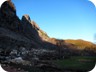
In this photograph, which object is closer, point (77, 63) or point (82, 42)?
point (77, 63)

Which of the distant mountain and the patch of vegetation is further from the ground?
the distant mountain

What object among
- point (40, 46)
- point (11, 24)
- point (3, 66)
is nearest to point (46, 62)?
point (3, 66)

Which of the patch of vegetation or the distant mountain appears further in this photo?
the distant mountain

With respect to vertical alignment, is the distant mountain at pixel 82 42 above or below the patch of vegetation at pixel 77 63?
above

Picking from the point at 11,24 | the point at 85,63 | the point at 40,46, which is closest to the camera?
the point at 85,63

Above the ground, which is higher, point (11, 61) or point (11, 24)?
point (11, 24)

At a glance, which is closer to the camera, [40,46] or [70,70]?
[70,70]

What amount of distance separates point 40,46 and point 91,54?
18.4 ft

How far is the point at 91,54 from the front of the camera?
49.3ft

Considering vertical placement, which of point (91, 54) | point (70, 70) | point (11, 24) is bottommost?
point (70, 70)

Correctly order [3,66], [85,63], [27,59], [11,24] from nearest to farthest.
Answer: [3,66]
[85,63]
[27,59]
[11,24]

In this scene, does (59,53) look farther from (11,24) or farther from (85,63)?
(11,24)

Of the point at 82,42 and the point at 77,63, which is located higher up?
the point at 82,42

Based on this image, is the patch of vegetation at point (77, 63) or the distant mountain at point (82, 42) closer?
the patch of vegetation at point (77, 63)
